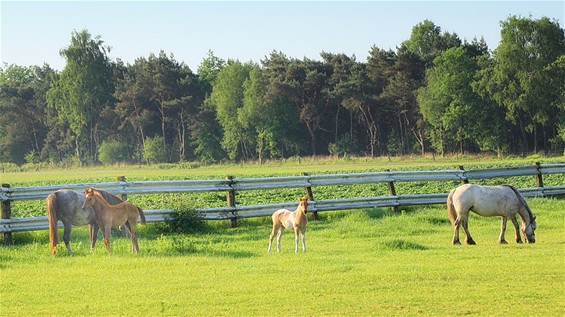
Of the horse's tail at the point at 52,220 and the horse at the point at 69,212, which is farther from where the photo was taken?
the horse at the point at 69,212

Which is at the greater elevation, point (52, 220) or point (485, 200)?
point (52, 220)

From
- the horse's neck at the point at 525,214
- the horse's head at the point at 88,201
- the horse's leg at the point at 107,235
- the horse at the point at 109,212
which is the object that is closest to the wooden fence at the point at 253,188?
the horse's head at the point at 88,201

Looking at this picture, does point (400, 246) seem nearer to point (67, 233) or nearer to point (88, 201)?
point (88, 201)

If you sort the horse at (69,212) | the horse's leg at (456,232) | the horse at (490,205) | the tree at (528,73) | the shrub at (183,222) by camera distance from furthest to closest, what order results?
the tree at (528,73)
the shrub at (183,222)
the horse at (490,205)
the horse's leg at (456,232)
the horse at (69,212)

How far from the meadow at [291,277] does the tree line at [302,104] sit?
5547 centimetres

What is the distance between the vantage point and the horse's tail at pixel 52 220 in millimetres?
16156

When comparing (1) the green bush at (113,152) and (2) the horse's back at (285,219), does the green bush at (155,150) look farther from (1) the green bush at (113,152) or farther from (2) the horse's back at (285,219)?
(2) the horse's back at (285,219)

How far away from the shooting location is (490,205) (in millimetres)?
17953

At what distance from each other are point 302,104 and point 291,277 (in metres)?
74.8

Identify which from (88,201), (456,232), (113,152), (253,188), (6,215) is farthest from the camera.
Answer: (113,152)

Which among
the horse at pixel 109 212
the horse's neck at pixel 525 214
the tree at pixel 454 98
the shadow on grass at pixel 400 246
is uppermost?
the tree at pixel 454 98

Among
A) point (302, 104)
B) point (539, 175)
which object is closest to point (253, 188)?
point (539, 175)

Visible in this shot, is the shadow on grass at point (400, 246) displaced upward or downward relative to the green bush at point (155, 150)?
downward

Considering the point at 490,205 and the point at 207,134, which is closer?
the point at 490,205
